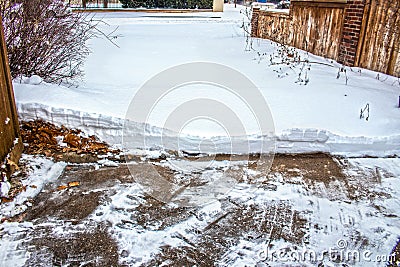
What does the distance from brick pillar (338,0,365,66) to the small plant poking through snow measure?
14.3 feet

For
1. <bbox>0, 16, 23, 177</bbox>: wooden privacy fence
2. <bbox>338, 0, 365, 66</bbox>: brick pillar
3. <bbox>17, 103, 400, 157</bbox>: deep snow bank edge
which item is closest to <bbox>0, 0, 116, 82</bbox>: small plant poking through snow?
<bbox>17, 103, 400, 157</bbox>: deep snow bank edge

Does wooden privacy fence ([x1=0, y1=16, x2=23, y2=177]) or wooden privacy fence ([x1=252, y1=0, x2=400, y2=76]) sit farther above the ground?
wooden privacy fence ([x1=252, y1=0, x2=400, y2=76])

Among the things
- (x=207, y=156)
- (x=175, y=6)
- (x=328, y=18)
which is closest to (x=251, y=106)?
(x=207, y=156)

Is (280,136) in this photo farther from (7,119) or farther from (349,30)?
(349,30)

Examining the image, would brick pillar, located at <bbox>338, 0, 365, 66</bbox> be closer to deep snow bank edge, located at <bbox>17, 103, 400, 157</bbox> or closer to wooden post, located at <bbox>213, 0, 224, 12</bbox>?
deep snow bank edge, located at <bbox>17, 103, 400, 157</bbox>

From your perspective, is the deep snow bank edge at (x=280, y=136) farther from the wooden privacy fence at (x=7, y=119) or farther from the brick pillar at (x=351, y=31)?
the brick pillar at (x=351, y=31)

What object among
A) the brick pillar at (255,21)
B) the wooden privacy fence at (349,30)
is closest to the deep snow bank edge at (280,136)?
the wooden privacy fence at (349,30)

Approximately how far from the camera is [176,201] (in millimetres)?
2637

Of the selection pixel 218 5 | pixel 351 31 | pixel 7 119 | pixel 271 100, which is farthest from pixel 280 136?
pixel 218 5

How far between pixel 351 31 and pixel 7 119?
207 inches

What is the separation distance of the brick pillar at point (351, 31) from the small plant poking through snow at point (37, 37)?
4.34 m

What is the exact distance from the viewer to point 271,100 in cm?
411

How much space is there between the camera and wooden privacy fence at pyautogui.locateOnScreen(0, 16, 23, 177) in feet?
9.09

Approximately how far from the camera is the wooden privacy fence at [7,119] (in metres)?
2.77
